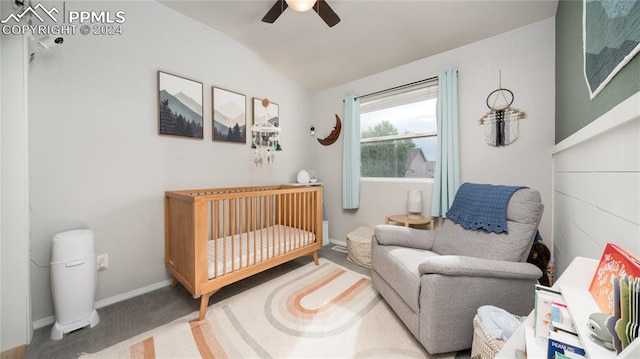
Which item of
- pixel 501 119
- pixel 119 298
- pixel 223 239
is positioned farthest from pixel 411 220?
pixel 119 298

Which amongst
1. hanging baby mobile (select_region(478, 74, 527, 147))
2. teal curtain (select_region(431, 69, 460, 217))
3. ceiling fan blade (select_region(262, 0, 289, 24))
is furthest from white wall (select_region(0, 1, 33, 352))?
hanging baby mobile (select_region(478, 74, 527, 147))

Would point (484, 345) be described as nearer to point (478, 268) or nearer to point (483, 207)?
point (478, 268)

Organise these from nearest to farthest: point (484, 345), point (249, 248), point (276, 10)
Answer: point (484, 345) < point (276, 10) < point (249, 248)

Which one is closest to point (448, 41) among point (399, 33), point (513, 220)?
point (399, 33)

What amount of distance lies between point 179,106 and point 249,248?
5.00 feet

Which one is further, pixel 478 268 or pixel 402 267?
pixel 402 267

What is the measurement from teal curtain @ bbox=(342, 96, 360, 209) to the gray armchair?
1.49 m

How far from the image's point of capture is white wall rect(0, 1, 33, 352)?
1.26m

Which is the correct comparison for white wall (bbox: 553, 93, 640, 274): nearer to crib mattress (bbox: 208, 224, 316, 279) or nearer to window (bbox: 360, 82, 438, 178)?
window (bbox: 360, 82, 438, 178)

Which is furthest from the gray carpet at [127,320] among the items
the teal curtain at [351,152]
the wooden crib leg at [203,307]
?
the teal curtain at [351,152]

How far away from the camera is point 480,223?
1597 mm

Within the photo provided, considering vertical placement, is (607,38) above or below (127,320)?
above

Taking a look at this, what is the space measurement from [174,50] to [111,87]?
0.66 m

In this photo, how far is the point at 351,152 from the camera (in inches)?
119
